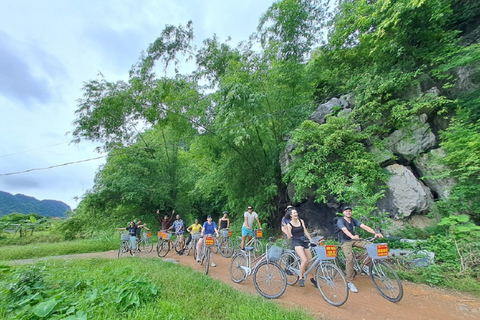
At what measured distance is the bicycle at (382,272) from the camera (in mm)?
3471

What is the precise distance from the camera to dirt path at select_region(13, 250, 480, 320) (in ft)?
10.2

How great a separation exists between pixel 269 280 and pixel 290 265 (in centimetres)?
72

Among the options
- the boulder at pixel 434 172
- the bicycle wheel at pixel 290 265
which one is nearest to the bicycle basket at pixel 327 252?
the bicycle wheel at pixel 290 265

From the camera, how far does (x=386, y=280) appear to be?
11.7 feet

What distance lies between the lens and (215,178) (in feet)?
31.8

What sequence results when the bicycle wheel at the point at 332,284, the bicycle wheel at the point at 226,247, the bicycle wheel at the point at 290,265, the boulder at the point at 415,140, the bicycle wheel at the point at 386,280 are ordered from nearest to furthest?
1. the bicycle wheel at the point at 332,284
2. the bicycle wheel at the point at 386,280
3. the bicycle wheel at the point at 290,265
4. the boulder at the point at 415,140
5. the bicycle wheel at the point at 226,247

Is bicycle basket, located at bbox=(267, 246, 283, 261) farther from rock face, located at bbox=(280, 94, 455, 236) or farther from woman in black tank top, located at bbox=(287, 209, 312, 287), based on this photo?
rock face, located at bbox=(280, 94, 455, 236)

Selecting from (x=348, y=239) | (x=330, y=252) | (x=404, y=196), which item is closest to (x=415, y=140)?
(x=404, y=196)

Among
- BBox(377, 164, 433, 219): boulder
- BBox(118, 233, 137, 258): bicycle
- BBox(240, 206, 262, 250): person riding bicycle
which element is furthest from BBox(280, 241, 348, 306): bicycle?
BBox(118, 233, 137, 258): bicycle

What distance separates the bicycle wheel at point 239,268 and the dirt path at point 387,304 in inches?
8.9

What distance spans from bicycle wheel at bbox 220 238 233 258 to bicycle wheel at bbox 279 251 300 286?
3.04 meters

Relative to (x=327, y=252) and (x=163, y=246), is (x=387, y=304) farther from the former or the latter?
(x=163, y=246)

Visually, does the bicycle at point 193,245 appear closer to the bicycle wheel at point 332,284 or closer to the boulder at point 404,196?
the bicycle wheel at point 332,284

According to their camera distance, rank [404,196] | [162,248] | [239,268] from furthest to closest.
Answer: [162,248] < [404,196] < [239,268]
